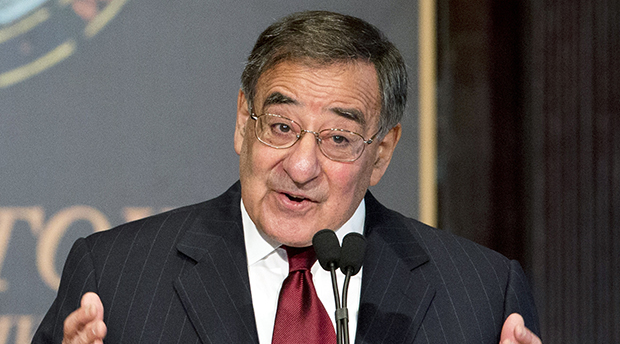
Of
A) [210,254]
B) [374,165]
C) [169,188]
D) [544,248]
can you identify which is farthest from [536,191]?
[210,254]

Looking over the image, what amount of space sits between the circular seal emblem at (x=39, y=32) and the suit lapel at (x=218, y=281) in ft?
3.24

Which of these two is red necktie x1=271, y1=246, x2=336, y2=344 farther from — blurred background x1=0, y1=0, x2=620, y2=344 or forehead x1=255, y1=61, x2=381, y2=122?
blurred background x1=0, y1=0, x2=620, y2=344

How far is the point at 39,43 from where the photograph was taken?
A: 98.0 inches

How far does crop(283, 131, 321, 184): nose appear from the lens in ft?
5.85

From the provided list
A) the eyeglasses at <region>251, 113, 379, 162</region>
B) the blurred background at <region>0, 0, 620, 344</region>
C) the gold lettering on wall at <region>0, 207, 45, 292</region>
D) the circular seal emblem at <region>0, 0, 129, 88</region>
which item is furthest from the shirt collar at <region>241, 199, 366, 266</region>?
the circular seal emblem at <region>0, 0, 129, 88</region>

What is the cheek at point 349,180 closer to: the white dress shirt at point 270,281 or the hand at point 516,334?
the white dress shirt at point 270,281

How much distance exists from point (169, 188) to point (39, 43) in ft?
2.36

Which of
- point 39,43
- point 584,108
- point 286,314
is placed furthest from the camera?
point 584,108

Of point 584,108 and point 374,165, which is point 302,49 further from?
point 584,108

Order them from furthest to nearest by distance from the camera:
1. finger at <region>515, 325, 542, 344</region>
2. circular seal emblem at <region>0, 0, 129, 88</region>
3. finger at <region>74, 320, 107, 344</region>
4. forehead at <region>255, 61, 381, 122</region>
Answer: circular seal emblem at <region>0, 0, 129, 88</region> < forehead at <region>255, 61, 381, 122</region> < finger at <region>515, 325, 542, 344</region> < finger at <region>74, 320, 107, 344</region>

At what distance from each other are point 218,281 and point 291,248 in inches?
8.6

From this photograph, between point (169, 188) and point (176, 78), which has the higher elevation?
point (176, 78)

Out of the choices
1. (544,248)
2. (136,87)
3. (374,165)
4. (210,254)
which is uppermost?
(136,87)

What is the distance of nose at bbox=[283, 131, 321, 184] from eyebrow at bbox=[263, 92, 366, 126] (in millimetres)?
95
